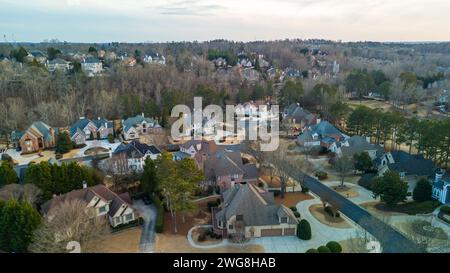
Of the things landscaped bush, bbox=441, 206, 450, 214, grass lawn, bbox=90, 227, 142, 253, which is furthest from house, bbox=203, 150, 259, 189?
landscaped bush, bbox=441, 206, 450, 214

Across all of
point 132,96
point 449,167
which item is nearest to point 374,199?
point 449,167

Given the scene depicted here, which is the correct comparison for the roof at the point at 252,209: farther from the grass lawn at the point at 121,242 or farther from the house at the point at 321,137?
the house at the point at 321,137

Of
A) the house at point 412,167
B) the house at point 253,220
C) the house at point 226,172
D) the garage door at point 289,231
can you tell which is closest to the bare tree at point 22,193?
the house at point 253,220

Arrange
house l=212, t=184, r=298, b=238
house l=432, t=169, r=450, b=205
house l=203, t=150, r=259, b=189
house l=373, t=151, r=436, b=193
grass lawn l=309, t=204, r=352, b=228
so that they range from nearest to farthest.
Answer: house l=212, t=184, r=298, b=238
grass lawn l=309, t=204, r=352, b=228
house l=432, t=169, r=450, b=205
house l=203, t=150, r=259, b=189
house l=373, t=151, r=436, b=193

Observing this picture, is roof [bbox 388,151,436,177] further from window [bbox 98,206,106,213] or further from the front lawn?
window [bbox 98,206,106,213]

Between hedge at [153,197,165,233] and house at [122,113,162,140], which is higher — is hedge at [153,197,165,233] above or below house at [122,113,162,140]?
below
